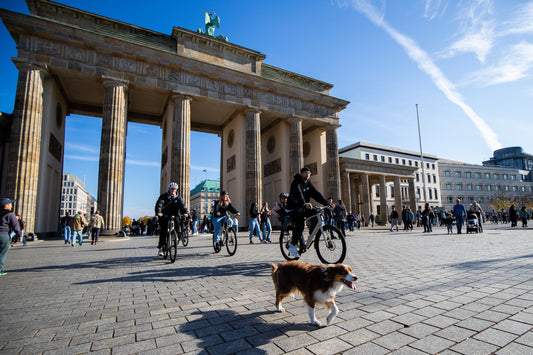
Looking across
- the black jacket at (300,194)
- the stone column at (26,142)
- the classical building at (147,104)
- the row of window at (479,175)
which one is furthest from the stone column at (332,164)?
the row of window at (479,175)

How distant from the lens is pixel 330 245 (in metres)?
5.04

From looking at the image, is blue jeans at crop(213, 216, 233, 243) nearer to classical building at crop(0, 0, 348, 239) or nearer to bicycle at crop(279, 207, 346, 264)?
bicycle at crop(279, 207, 346, 264)

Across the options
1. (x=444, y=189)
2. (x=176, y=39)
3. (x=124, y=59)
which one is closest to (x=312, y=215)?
(x=124, y=59)

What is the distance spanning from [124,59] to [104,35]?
1888 millimetres

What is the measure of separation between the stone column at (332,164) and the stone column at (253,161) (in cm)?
833

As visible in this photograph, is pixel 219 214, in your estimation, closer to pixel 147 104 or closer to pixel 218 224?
pixel 218 224

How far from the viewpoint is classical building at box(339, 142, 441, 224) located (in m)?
38.3

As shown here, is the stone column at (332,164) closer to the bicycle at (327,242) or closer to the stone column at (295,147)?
the stone column at (295,147)

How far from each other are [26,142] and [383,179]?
40.0 meters

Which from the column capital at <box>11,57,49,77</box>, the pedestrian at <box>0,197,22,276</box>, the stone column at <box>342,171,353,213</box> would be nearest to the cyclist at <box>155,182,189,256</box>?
the pedestrian at <box>0,197,22,276</box>

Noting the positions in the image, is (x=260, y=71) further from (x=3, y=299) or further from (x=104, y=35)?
(x=3, y=299)

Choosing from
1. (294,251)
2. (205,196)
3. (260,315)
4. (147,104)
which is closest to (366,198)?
(147,104)

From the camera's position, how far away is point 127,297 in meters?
3.81

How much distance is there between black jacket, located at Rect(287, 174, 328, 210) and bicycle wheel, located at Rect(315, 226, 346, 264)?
61 cm
